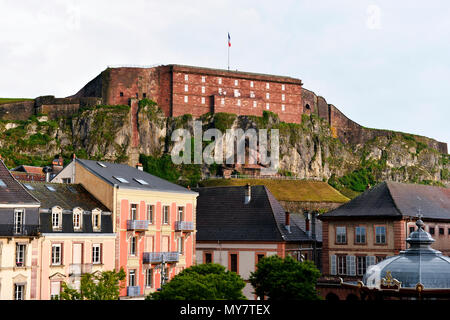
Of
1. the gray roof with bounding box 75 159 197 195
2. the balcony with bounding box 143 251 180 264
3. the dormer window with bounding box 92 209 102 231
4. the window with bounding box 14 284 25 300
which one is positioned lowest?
the window with bounding box 14 284 25 300

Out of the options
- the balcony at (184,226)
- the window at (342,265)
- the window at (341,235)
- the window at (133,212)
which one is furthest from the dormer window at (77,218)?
the window at (342,265)

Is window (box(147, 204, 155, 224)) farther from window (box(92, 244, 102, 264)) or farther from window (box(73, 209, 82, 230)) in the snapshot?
window (box(73, 209, 82, 230))

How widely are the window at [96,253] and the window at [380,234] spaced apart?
1831 centimetres

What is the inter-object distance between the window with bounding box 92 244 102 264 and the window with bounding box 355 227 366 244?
57.4 feet

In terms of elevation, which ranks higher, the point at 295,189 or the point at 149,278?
the point at 295,189

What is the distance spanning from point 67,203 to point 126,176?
635cm

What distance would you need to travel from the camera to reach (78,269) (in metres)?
43.5

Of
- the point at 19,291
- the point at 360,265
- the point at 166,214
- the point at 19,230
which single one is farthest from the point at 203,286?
the point at 360,265

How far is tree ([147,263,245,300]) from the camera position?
3238 centimetres

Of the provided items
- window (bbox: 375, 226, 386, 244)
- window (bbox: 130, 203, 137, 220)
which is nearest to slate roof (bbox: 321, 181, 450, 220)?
window (bbox: 375, 226, 386, 244)

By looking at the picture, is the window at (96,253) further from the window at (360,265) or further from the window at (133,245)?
the window at (360,265)

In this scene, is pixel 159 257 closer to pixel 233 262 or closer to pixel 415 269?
pixel 233 262

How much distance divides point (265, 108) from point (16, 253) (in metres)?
89.7
